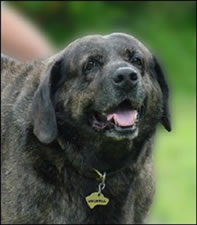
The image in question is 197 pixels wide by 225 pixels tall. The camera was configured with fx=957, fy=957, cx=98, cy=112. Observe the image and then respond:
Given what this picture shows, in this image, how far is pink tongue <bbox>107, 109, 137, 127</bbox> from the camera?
7121 mm

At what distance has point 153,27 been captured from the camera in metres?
23.1

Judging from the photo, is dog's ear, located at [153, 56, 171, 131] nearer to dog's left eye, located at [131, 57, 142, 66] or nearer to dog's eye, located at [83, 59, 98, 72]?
dog's left eye, located at [131, 57, 142, 66]

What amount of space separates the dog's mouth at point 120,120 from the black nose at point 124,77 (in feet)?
0.61

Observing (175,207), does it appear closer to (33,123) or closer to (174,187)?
(174,187)

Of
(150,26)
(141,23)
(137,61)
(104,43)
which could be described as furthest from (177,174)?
(150,26)

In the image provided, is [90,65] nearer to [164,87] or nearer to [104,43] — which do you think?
[104,43]

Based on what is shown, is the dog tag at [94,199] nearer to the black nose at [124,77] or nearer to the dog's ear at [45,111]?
the dog's ear at [45,111]

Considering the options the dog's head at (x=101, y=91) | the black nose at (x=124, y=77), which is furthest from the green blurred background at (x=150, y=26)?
the black nose at (x=124, y=77)

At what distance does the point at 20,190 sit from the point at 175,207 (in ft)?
12.4

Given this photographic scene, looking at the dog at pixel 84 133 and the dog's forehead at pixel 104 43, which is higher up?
the dog's forehead at pixel 104 43

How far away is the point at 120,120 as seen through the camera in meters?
7.16

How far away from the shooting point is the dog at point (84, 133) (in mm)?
7219

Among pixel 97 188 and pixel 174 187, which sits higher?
pixel 97 188

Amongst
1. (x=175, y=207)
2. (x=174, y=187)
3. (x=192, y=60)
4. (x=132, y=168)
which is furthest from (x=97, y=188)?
(x=192, y=60)
